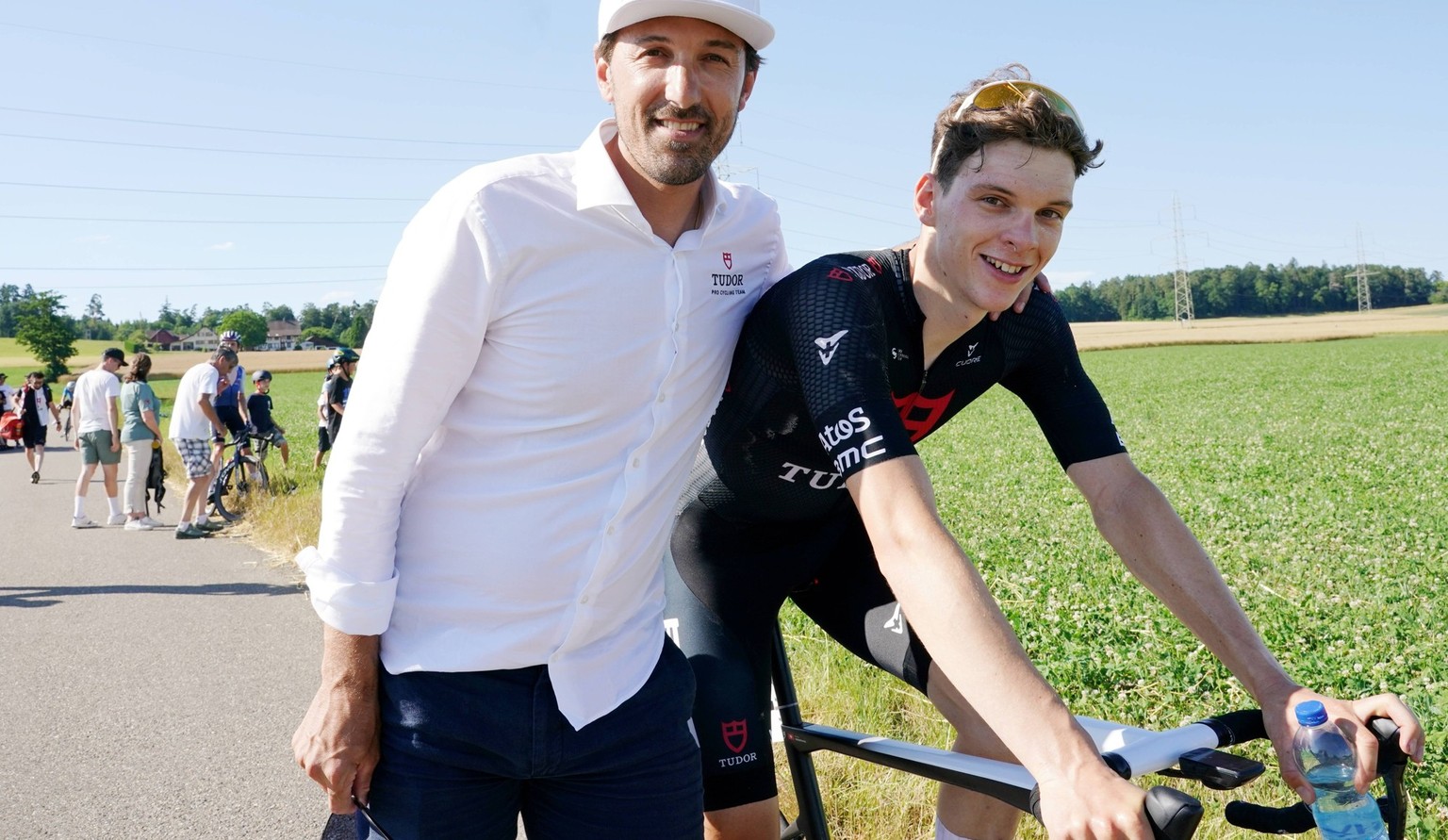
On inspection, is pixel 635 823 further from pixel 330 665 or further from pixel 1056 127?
pixel 1056 127

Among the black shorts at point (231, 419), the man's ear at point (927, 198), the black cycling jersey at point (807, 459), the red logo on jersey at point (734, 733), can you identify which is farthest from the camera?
the black shorts at point (231, 419)

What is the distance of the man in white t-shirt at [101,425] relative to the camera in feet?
45.3

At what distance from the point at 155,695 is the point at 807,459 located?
5.03m

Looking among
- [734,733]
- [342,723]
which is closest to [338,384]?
[734,733]

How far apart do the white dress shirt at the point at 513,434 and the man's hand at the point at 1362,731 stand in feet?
4.08

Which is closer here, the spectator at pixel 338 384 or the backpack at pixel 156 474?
the backpack at pixel 156 474

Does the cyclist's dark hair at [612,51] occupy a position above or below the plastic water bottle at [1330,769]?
above

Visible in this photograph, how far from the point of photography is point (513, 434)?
2072 mm

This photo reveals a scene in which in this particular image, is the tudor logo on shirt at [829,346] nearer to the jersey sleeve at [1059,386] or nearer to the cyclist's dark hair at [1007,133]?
the cyclist's dark hair at [1007,133]

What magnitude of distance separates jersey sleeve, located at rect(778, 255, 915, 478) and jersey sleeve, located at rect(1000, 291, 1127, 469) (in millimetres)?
536

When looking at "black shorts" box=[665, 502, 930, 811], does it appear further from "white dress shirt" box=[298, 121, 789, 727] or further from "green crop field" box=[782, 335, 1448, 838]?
"green crop field" box=[782, 335, 1448, 838]

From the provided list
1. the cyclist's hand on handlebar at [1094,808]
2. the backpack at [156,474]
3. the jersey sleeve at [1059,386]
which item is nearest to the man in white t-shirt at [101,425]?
the backpack at [156,474]

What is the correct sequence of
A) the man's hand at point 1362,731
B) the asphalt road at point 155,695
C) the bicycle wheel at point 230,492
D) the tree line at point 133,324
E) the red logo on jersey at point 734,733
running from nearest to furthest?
the man's hand at point 1362,731
the red logo on jersey at point 734,733
the asphalt road at point 155,695
the bicycle wheel at point 230,492
the tree line at point 133,324

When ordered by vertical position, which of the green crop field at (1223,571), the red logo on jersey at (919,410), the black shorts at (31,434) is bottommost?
the green crop field at (1223,571)
